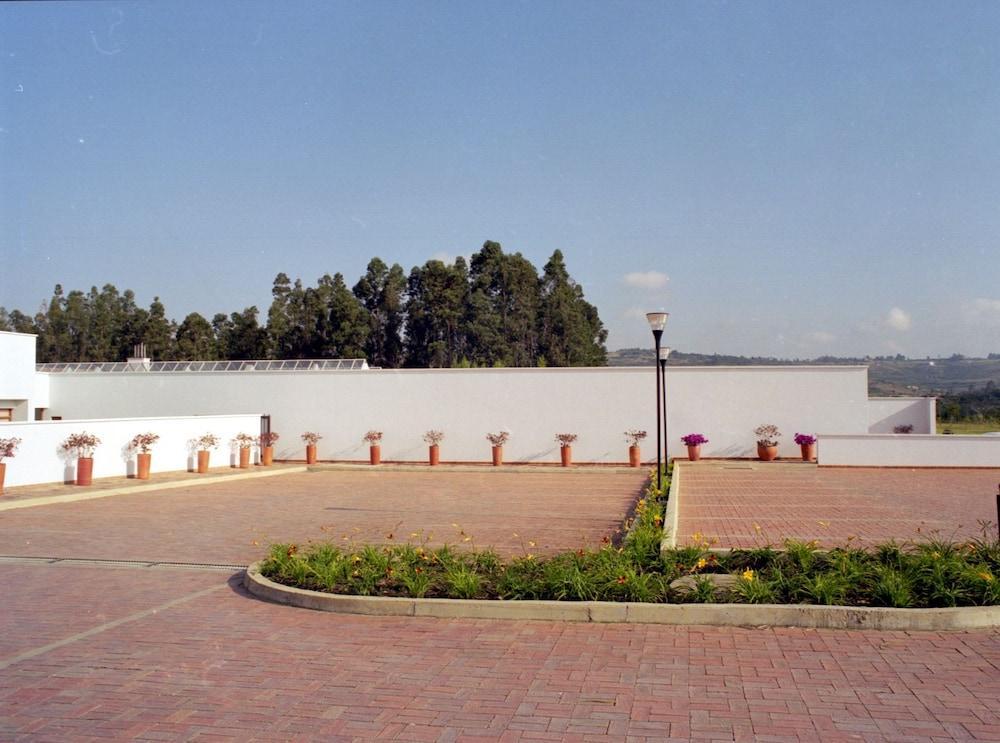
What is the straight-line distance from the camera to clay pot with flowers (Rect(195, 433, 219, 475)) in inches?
906

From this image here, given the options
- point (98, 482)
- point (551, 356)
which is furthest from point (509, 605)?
point (551, 356)

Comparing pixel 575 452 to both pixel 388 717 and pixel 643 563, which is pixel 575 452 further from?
pixel 388 717

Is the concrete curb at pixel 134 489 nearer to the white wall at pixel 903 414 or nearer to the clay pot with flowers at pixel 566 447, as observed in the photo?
the clay pot with flowers at pixel 566 447

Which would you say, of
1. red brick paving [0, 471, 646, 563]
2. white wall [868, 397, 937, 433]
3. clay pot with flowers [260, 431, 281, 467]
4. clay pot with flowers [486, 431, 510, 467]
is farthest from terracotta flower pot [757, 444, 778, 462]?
clay pot with flowers [260, 431, 281, 467]

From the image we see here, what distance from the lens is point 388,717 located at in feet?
16.5

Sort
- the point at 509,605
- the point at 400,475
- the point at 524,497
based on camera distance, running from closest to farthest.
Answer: the point at 509,605 < the point at 524,497 < the point at 400,475

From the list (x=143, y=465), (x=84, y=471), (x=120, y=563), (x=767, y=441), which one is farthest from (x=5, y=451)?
(x=767, y=441)

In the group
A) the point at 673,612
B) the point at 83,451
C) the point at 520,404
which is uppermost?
the point at 520,404

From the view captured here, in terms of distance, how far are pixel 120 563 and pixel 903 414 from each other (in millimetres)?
29838

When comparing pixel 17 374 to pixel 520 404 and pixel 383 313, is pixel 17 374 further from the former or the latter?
pixel 383 313

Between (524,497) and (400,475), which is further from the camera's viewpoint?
(400,475)

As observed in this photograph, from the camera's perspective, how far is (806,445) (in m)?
24.8

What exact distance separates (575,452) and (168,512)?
14.1 meters

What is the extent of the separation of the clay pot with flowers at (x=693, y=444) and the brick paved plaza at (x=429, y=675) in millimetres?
18124
